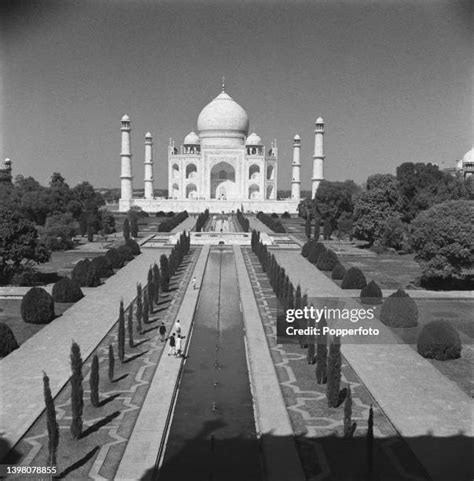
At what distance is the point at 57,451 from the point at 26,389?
2555 millimetres

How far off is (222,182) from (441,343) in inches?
2262

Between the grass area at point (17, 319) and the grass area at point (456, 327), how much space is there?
9.28m

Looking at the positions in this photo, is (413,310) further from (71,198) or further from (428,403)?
(71,198)

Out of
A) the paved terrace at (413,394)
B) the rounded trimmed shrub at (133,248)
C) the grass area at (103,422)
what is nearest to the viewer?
the grass area at (103,422)

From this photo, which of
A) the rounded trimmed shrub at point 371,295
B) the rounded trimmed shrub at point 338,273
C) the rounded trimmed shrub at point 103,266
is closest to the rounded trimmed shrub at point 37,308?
the rounded trimmed shrub at point 103,266

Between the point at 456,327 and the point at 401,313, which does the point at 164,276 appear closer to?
the point at 401,313

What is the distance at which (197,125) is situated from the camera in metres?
69.4

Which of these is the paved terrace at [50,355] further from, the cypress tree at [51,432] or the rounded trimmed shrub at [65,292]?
the cypress tree at [51,432]

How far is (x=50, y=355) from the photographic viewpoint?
41.9 ft

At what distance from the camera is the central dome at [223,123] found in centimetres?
6706

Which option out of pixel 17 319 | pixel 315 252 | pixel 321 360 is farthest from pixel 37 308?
pixel 315 252

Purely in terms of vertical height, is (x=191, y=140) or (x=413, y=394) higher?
(x=191, y=140)

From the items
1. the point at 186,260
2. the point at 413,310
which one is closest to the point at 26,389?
the point at 413,310

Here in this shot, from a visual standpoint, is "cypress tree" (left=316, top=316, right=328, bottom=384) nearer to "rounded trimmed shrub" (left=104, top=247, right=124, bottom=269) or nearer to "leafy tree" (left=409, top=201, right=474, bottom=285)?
"leafy tree" (left=409, top=201, right=474, bottom=285)
